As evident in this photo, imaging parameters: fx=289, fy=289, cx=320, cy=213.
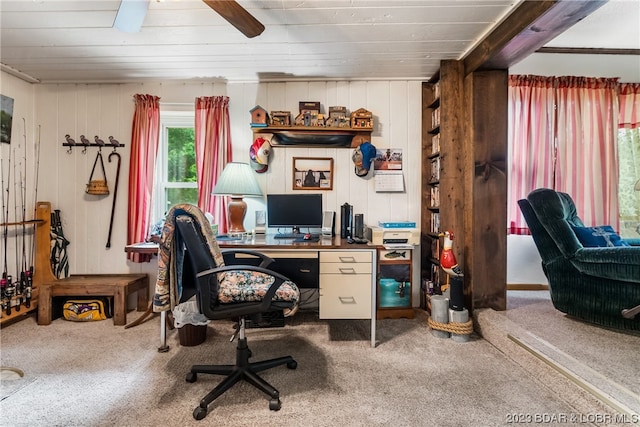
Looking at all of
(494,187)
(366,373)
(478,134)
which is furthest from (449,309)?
(478,134)

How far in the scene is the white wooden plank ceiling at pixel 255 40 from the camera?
1.83 meters

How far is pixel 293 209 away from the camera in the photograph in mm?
2611

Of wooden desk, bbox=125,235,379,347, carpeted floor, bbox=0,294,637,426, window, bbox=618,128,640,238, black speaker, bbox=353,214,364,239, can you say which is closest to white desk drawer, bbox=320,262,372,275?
wooden desk, bbox=125,235,379,347

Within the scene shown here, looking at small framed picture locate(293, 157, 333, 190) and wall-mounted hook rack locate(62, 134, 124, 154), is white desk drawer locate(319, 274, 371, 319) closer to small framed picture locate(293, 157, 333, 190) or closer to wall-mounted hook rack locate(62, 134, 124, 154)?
small framed picture locate(293, 157, 333, 190)

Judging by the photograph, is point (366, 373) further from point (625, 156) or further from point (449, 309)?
point (625, 156)

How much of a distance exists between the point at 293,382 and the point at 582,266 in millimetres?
2137

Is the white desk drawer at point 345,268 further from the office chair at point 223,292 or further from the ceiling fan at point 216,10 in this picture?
the ceiling fan at point 216,10

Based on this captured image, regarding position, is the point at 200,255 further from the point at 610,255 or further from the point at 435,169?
the point at 610,255

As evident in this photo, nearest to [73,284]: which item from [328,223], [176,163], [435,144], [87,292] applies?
[87,292]

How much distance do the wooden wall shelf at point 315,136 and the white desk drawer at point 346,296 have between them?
4.43ft

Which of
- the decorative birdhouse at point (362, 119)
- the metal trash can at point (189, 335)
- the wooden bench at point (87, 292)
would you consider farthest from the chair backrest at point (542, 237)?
the wooden bench at point (87, 292)

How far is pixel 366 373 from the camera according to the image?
5.78 ft

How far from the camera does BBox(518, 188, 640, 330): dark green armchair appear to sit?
191cm

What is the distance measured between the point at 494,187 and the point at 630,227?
7.22 feet
